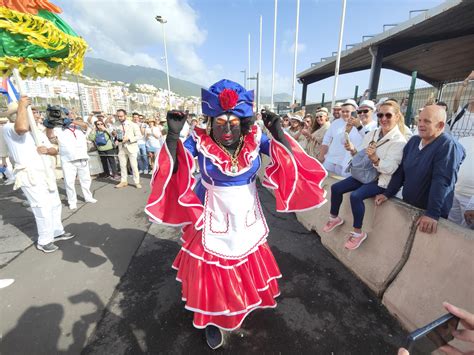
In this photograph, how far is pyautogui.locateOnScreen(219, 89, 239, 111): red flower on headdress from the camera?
177 centimetres

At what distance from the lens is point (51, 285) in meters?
2.78

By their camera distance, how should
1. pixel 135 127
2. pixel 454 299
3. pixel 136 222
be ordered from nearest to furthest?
pixel 454 299 < pixel 136 222 < pixel 135 127

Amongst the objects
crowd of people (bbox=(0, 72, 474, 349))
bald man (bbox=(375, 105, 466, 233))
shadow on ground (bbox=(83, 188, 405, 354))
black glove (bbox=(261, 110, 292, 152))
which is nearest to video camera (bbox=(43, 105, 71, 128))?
crowd of people (bbox=(0, 72, 474, 349))

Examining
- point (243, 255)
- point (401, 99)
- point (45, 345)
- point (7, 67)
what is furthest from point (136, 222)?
point (401, 99)

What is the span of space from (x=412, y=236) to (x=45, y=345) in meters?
A: 3.34

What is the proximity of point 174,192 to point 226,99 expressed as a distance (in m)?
0.89

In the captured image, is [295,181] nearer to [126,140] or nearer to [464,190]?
[464,190]

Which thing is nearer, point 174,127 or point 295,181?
point 174,127

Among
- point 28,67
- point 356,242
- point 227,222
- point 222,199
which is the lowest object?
point 356,242

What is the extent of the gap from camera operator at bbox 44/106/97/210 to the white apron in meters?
4.53

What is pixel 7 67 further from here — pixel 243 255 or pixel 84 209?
pixel 84 209

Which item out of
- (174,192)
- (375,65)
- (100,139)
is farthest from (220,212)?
(375,65)

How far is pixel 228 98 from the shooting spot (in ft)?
5.81

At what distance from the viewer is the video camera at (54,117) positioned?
475cm
